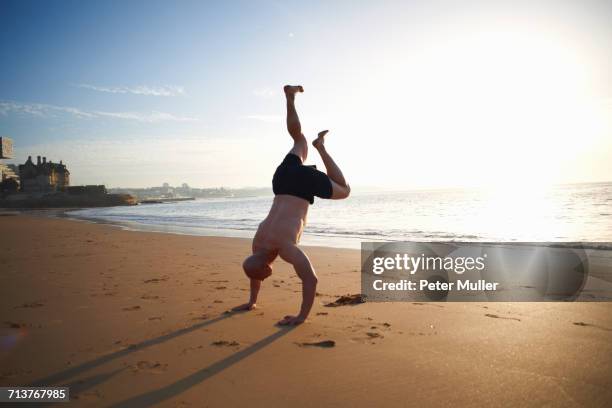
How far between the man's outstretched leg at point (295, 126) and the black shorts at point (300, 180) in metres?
0.13

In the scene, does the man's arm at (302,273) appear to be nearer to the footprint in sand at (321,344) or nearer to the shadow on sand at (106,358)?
the footprint in sand at (321,344)

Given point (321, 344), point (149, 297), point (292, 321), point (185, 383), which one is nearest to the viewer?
point (185, 383)

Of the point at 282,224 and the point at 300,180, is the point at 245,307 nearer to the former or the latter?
the point at 282,224

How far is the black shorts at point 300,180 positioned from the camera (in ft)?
13.4

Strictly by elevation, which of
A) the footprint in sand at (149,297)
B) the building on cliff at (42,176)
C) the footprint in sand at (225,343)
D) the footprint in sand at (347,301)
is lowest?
the footprint in sand at (149,297)

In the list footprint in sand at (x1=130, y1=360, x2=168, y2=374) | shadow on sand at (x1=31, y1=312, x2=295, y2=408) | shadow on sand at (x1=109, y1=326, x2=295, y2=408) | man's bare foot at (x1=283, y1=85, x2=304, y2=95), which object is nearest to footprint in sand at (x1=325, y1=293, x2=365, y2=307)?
shadow on sand at (x1=31, y1=312, x2=295, y2=408)

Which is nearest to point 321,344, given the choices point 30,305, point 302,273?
point 302,273

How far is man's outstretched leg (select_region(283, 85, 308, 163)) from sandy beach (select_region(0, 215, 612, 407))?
6.72 feet

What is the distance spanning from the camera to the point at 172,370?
2.92 metres

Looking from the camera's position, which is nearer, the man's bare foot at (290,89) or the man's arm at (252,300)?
the man's bare foot at (290,89)

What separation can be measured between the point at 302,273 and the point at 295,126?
175 cm

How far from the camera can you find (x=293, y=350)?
333 cm

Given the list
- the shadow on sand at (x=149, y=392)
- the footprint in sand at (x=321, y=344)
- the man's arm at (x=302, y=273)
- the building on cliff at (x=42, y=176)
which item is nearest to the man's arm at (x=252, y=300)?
the man's arm at (x=302, y=273)

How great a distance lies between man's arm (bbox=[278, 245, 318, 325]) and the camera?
3.96 metres
